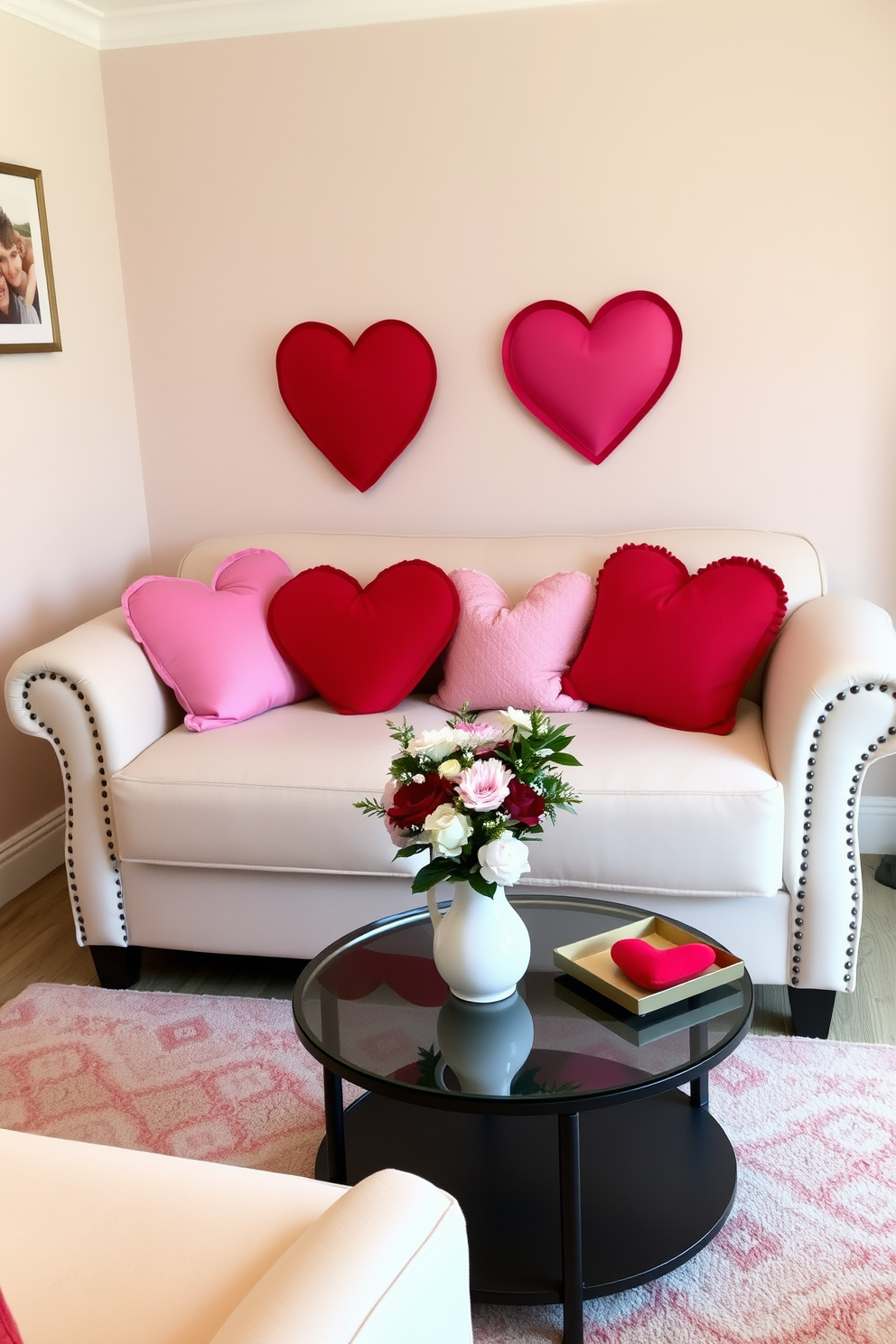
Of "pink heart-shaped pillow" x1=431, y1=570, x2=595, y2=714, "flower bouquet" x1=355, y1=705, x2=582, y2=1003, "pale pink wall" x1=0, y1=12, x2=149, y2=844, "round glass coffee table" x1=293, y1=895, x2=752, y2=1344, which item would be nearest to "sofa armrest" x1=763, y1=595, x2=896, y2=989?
"round glass coffee table" x1=293, y1=895, x2=752, y2=1344

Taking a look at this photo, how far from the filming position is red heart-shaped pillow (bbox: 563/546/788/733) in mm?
2506

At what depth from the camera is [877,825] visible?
10.4 ft

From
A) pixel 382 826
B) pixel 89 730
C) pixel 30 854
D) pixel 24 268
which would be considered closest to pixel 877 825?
pixel 382 826

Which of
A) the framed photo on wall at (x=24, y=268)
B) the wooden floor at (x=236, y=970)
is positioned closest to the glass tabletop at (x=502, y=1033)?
the wooden floor at (x=236, y=970)

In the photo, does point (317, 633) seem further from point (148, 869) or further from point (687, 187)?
point (687, 187)

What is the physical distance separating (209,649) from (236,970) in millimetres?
754

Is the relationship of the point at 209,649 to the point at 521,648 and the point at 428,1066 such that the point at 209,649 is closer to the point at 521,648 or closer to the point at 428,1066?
the point at 521,648

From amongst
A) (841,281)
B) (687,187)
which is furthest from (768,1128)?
(687,187)

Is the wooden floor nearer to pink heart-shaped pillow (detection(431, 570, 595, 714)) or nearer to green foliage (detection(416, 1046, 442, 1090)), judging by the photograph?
pink heart-shaped pillow (detection(431, 570, 595, 714))

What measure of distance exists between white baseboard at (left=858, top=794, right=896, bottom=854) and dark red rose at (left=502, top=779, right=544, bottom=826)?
1.88 m

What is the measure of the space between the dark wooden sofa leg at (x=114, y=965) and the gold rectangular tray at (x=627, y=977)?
1191 mm

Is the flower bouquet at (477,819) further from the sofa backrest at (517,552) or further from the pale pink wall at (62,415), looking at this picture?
the pale pink wall at (62,415)

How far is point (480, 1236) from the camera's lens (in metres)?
1.65

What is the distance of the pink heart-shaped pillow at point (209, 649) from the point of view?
2627 mm
